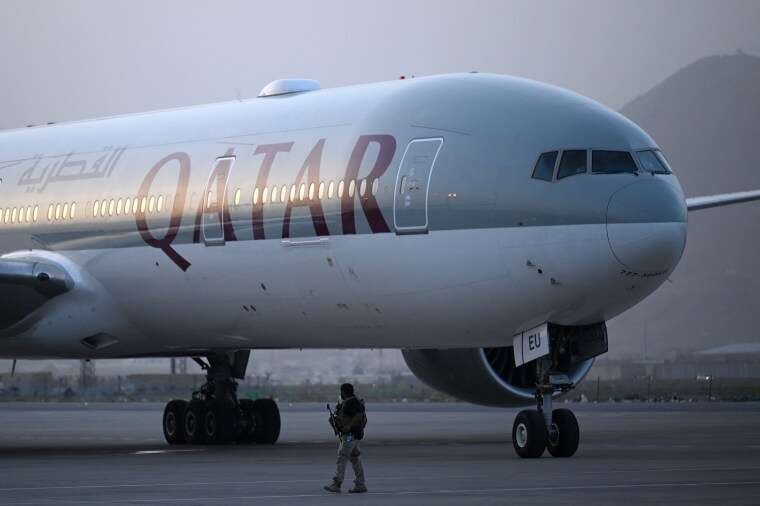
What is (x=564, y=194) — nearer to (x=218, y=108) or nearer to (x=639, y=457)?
(x=639, y=457)

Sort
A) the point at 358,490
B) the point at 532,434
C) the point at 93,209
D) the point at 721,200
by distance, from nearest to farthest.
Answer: the point at 358,490 → the point at 532,434 → the point at 721,200 → the point at 93,209

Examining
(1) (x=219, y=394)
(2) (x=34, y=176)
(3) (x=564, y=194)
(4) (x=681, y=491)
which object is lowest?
(4) (x=681, y=491)

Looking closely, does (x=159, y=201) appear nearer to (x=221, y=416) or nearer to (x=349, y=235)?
Answer: (x=221, y=416)

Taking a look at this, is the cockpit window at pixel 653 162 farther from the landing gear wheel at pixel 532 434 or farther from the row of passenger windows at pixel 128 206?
the row of passenger windows at pixel 128 206

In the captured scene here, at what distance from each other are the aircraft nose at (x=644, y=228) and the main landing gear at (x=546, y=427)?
175 cm

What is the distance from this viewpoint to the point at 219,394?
2633 cm

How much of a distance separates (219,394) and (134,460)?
4205 mm

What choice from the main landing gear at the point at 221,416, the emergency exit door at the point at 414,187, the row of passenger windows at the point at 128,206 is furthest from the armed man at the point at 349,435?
the main landing gear at the point at 221,416

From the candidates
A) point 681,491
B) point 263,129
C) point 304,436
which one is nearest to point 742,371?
point 304,436

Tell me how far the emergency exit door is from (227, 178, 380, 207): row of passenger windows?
422 mm

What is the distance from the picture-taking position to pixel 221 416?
26.1m

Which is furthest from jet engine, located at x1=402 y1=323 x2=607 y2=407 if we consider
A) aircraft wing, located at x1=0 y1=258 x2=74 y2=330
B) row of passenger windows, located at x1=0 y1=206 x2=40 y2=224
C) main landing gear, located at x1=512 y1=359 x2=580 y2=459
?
row of passenger windows, located at x1=0 y1=206 x2=40 y2=224

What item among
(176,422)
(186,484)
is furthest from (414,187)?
(176,422)

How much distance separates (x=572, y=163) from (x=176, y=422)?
30.3ft
